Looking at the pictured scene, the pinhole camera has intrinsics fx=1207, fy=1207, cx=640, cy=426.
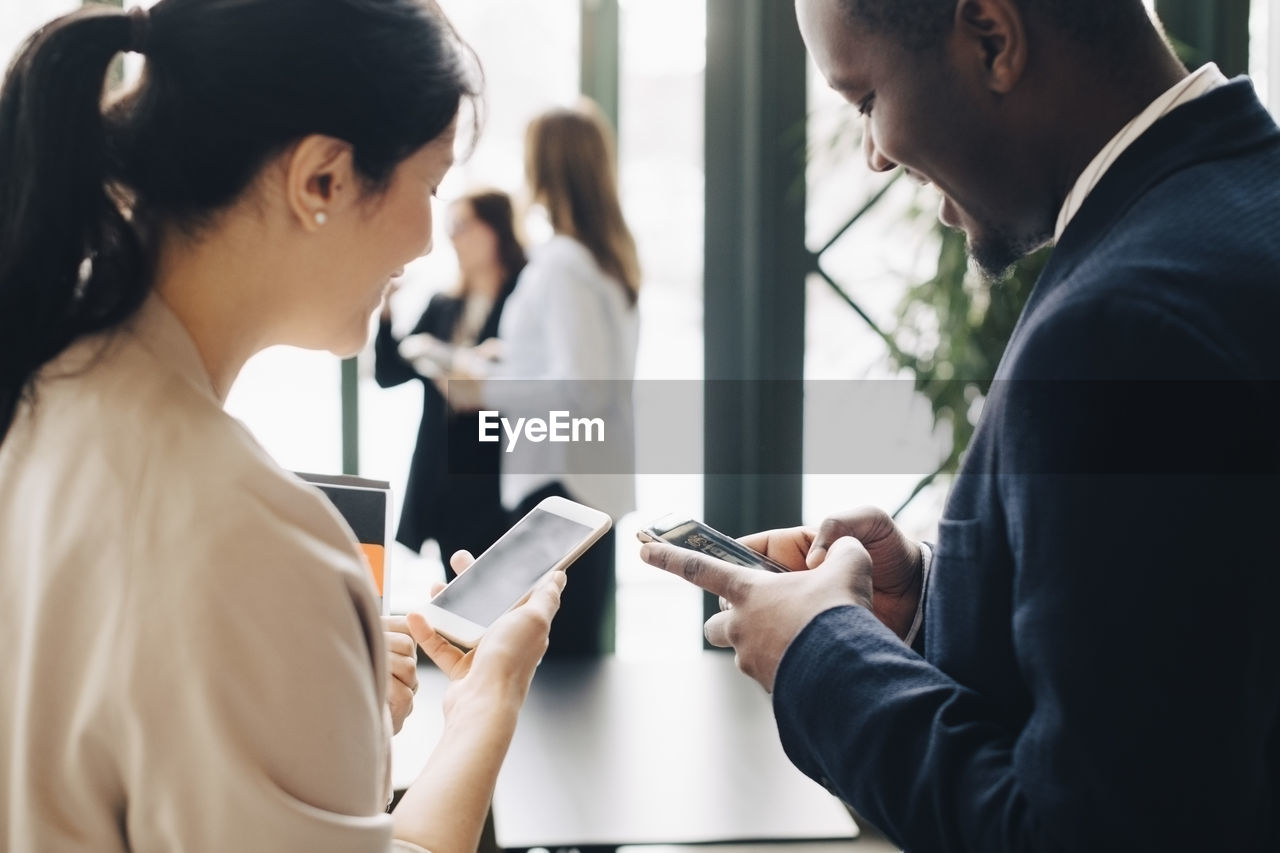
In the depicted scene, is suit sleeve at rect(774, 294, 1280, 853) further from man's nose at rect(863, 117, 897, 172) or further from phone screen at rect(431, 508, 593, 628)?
phone screen at rect(431, 508, 593, 628)

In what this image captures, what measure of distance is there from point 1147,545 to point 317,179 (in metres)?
0.63

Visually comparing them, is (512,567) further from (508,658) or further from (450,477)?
(450,477)

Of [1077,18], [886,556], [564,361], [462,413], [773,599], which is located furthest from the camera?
[462,413]

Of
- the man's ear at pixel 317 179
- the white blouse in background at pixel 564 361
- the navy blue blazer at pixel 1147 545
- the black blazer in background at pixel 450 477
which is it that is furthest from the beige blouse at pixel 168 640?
the black blazer in background at pixel 450 477

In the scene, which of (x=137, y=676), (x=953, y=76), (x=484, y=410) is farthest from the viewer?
(x=484, y=410)

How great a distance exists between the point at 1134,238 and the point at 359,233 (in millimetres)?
578

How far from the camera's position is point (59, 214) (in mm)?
817

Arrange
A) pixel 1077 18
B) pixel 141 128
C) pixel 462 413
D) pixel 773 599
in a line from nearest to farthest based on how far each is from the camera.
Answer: pixel 141 128 → pixel 1077 18 → pixel 773 599 → pixel 462 413

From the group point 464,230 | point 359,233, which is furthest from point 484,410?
point 359,233

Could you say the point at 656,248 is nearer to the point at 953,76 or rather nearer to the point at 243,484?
the point at 953,76

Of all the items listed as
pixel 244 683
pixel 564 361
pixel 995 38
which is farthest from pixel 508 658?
pixel 564 361

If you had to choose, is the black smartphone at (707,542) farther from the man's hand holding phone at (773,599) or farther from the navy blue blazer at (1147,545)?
the navy blue blazer at (1147,545)

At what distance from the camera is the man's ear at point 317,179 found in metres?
0.87

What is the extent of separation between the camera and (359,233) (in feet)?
3.13
